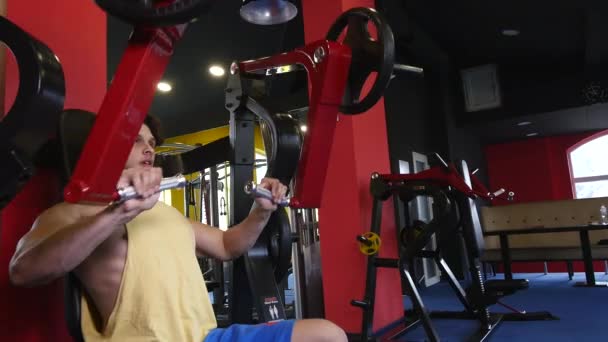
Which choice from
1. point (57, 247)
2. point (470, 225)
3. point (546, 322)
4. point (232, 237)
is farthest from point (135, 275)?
point (546, 322)

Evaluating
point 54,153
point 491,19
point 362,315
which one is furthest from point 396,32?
point 54,153

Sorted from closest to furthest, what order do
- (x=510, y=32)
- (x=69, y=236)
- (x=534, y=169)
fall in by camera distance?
1. (x=69, y=236)
2. (x=510, y=32)
3. (x=534, y=169)

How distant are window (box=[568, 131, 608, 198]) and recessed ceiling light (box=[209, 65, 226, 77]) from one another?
6.68m

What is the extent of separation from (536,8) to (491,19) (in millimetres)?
497

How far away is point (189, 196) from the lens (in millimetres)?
4680

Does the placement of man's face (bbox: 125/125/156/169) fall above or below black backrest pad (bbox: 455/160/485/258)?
above

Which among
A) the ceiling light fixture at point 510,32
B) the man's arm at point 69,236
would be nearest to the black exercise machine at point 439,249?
the man's arm at point 69,236

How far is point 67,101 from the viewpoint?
1.33 metres

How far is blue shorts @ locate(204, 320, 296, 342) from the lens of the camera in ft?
3.64

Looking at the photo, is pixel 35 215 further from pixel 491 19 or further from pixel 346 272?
pixel 491 19

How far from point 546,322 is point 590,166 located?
609 cm

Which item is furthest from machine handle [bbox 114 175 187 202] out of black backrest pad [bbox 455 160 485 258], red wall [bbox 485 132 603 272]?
red wall [bbox 485 132 603 272]

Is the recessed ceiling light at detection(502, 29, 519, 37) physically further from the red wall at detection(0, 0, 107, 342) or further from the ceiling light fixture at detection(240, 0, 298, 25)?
the red wall at detection(0, 0, 107, 342)

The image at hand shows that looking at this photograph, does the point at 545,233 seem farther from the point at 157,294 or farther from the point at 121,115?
the point at 121,115
